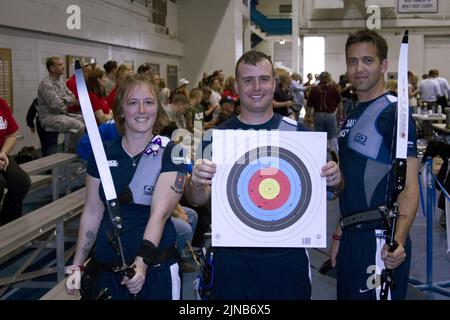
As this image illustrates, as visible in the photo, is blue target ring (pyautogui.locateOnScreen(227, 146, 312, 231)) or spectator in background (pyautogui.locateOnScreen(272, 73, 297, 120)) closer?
blue target ring (pyautogui.locateOnScreen(227, 146, 312, 231))

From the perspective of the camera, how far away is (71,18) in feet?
32.2

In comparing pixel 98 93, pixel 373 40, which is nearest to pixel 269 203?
pixel 373 40

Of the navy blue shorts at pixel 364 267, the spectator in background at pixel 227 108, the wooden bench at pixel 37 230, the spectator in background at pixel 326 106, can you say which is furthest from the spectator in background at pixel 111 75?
the navy blue shorts at pixel 364 267

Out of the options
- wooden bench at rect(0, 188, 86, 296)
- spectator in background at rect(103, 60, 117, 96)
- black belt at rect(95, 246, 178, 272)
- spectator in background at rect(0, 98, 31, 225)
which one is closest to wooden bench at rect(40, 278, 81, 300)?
wooden bench at rect(0, 188, 86, 296)

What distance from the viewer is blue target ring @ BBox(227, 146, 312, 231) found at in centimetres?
187

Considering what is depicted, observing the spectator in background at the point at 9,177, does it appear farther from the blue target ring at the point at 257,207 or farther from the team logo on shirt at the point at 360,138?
the team logo on shirt at the point at 360,138

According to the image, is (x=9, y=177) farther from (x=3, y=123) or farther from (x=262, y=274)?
(x=262, y=274)

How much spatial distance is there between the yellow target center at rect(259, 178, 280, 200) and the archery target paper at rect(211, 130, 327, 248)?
21mm

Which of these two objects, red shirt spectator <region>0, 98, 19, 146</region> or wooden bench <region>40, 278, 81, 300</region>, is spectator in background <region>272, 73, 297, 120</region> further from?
wooden bench <region>40, 278, 81, 300</region>

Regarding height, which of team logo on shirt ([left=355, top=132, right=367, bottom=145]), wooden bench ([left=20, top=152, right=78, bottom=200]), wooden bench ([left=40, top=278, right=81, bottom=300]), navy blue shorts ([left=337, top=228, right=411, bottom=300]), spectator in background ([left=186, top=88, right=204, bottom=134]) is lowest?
wooden bench ([left=40, top=278, right=81, bottom=300])

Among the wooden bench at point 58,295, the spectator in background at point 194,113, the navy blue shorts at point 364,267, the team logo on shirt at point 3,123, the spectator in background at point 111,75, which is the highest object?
the spectator in background at point 111,75

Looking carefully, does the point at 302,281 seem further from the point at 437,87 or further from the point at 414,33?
the point at 414,33

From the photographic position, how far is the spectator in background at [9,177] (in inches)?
167

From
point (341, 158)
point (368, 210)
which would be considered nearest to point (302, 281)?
point (368, 210)
